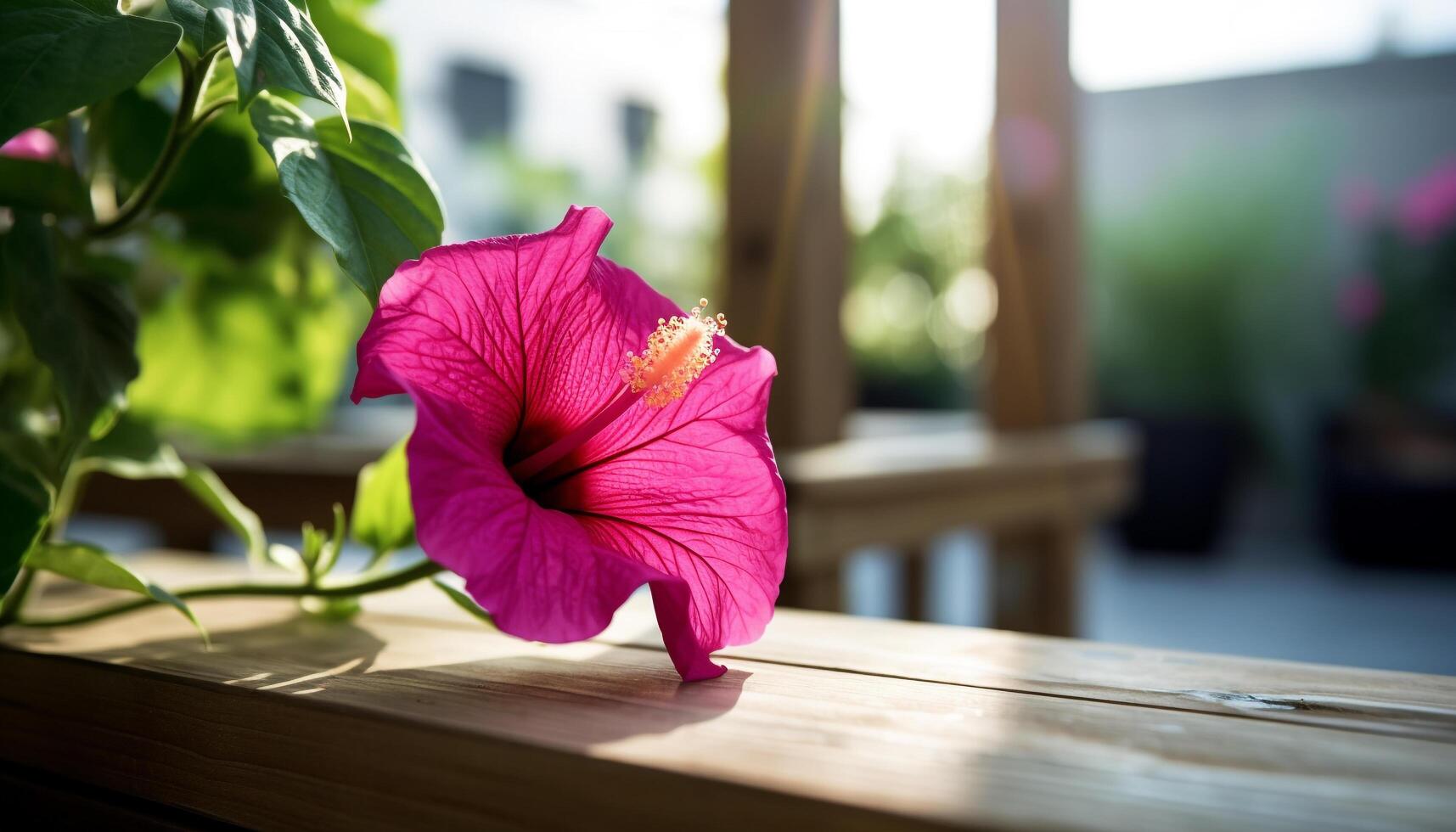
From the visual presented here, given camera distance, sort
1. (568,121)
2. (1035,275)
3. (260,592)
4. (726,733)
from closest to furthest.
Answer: (726,733) → (260,592) → (1035,275) → (568,121)

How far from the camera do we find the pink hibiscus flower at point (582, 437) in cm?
35

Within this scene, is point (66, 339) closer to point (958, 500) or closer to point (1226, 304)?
point (958, 500)

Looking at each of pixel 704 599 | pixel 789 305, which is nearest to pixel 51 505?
pixel 704 599

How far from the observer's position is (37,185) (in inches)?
18.5

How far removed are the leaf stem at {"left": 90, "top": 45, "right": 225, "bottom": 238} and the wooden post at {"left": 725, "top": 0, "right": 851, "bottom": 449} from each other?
61 centimetres

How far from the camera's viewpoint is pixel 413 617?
0.53m

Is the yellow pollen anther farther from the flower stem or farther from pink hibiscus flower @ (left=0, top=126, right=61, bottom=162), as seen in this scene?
pink hibiscus flower @ (left=0, top=126, right=61, bottom=162)

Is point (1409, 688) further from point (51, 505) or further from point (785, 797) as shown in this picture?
point (51, 505)

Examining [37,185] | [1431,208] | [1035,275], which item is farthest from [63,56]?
[1431,208]

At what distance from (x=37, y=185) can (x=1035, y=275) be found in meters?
1.35

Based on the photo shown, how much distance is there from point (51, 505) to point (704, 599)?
223mm

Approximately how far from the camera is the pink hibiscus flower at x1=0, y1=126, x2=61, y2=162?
0.52m

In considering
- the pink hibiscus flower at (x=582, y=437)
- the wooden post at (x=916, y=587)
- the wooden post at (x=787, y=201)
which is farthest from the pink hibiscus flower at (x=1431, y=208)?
the pink hibiscus flower at (x=582, y=437)

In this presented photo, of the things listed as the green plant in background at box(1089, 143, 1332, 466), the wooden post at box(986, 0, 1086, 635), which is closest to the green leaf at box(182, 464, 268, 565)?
the wooden post at box(986, 0, 1086, 635)
